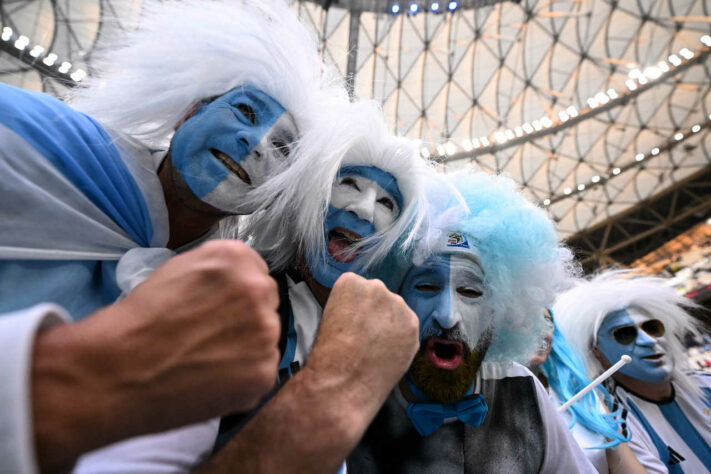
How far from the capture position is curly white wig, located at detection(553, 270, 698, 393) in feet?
10.5

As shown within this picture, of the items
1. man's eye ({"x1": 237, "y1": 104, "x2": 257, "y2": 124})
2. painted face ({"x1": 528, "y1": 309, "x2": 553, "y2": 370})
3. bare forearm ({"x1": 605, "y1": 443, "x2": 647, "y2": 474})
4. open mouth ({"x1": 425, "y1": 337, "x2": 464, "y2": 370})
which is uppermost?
man's eye ({"x1": 237, "y1": 104, "x2": 257, "y2": 124})

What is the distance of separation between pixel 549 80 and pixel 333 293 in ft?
64.8

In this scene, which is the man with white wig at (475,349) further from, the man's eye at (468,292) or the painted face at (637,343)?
the painted face at (637,343)

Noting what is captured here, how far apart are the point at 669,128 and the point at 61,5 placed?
79.3ft

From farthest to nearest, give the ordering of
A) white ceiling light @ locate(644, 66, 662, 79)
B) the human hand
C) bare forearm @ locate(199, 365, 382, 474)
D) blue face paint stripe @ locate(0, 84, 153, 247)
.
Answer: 1. white ceiling light @ locate(644, 66, 662, 79)
2. blue face paint stripe @ locate(0, 84, 153, 247)
3. the human hand
4. bare forearm @ locate(199, 365, 382, 474)

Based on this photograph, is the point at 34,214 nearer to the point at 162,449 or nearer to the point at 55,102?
the point at 55,102

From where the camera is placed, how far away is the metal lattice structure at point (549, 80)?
51.7ft

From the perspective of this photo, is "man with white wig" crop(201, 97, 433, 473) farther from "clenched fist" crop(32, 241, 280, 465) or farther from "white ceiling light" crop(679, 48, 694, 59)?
"white ceiling light" crop(679, 48, 694, 59)

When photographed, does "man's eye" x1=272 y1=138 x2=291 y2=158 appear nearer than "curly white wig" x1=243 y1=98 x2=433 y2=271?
No

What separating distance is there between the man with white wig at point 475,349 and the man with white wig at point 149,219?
656 mm

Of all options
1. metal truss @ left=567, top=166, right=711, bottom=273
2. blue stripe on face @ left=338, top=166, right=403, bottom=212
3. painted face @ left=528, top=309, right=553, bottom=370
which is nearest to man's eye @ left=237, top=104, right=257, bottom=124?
blue stripe on face @ left=338, top=166, right=403, bottom=212

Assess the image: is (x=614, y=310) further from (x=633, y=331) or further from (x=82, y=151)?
(x=82, y=151)

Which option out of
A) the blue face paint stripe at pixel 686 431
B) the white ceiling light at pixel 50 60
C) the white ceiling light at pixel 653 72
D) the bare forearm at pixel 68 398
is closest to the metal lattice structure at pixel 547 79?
the white ceiling light at pixel 653 72

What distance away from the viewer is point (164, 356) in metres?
0.56
